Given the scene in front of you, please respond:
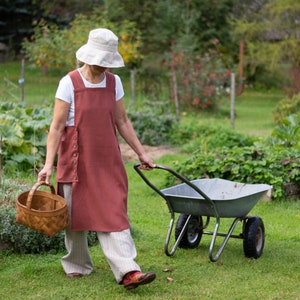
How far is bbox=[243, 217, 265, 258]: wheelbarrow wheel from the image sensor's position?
659 centimetres

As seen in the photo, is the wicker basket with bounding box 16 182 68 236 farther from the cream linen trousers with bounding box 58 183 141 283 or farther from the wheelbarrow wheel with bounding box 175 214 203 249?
the wheelbarrow wheel with bounding box 175 214 203 249

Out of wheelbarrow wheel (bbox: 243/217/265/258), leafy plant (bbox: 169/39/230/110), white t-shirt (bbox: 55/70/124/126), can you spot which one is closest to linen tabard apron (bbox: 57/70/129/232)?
white t-shirt (bbox: 55/70/124/126)

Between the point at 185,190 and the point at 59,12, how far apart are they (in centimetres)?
3009

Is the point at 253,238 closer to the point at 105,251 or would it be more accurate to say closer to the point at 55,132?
the point at 105,251

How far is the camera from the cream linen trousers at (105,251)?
5.57 meters

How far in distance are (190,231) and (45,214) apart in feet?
6.20

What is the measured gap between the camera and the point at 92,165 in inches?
224

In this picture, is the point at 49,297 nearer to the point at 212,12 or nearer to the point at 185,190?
the point at 185,190

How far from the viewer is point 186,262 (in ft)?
21.6

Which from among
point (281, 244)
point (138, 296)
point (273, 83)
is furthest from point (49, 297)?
point (273, 83)

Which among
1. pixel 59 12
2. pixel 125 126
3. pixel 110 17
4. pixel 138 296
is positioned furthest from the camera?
pixel 59 12

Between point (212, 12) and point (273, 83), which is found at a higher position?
point (212, 12)

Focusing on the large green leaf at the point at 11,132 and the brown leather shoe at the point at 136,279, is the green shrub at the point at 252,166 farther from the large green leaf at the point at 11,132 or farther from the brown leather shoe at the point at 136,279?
the brown leather shoe at the point at 136,279

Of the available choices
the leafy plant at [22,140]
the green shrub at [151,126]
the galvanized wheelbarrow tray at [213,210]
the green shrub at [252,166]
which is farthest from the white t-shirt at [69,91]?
the green shrub at [151,126]
